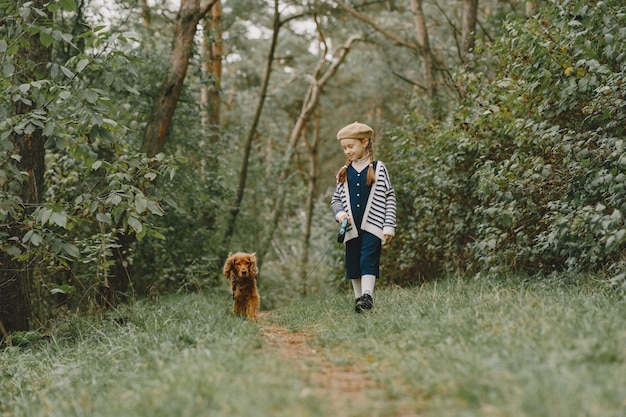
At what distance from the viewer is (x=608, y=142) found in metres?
5.48

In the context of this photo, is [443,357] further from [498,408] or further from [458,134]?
[458,134]

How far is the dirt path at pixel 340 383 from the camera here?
297cm

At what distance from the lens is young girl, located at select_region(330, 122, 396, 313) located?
21.2 ft

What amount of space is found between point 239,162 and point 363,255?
36.9 feet

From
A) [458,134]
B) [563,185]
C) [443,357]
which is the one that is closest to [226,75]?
[458,134]

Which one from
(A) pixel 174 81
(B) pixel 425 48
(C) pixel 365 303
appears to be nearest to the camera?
(C) pixel 365 303

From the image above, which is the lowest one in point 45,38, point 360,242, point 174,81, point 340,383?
point 340,383

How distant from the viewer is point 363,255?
648cm

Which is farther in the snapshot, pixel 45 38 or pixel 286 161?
pixel 286 161

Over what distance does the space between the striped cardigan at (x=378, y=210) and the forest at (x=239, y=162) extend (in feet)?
3.82

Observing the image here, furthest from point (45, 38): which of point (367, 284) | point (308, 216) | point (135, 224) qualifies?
point (308, 216)

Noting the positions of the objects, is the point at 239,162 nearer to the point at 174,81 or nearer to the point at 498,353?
the point at 174,81

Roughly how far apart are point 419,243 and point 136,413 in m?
8.18

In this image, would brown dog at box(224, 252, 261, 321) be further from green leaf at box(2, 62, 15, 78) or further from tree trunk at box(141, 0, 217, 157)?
tree trunk at box(141, 0, 217, 157)
